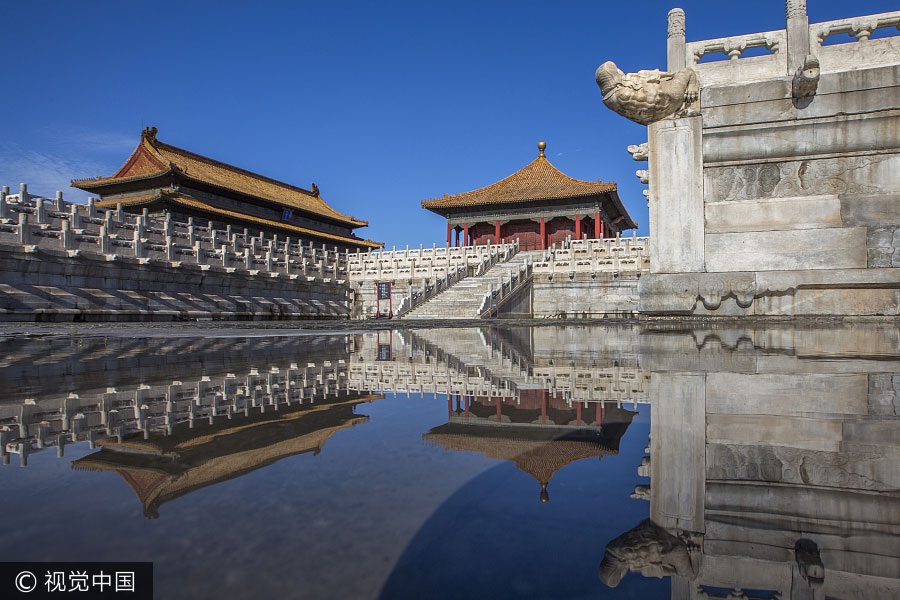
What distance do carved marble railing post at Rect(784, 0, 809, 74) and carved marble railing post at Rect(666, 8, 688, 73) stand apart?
116 centimetres

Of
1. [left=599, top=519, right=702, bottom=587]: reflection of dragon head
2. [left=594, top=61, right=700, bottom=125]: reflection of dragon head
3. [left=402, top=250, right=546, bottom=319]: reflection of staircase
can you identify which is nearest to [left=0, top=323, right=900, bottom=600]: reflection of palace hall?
[left=599, top=519, right=702, bottom=587]: reflection of dragon head

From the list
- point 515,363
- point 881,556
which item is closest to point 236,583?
point 881,556

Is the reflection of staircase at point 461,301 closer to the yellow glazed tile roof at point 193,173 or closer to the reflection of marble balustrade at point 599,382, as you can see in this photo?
the reflection of marble balustrade at point 599,382

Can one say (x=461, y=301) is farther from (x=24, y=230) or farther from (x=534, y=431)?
(x=534, y=431)

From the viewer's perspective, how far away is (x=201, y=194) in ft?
86.6

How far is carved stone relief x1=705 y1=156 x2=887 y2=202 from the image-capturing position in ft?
20.8

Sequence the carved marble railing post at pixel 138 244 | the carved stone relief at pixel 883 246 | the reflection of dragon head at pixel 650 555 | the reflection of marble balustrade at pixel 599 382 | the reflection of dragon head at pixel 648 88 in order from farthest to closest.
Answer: the carved marble railing post at pixel 138 244
the reflection of dragon head at pixel 648 88
the carved stone relief at pixel 883 246
the reflection of marble balustrade at pixel 599 382
the reflection of dragon head at pixel 650 555

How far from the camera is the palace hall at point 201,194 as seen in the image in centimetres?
2455

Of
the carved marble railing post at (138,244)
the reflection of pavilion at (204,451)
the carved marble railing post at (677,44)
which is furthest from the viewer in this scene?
the carved marble railing post at (138,244)

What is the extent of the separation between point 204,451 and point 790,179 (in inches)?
284

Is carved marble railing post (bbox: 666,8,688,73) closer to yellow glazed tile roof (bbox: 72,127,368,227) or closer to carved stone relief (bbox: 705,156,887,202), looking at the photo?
carved stone relief (bbox: 705,156,887,202)

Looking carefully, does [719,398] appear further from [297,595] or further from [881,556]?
[297,595]

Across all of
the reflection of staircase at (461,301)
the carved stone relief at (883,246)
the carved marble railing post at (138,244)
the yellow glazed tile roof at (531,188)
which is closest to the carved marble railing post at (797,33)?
the carved stone relief at (883,246)

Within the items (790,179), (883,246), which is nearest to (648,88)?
(790,179)
